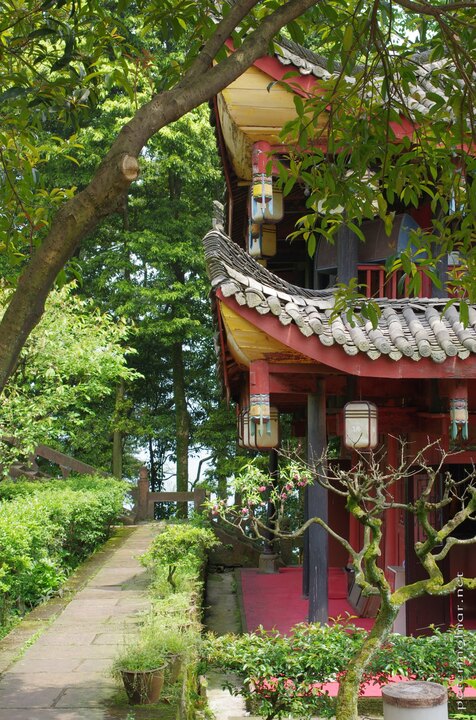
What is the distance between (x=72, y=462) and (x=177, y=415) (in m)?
3.89

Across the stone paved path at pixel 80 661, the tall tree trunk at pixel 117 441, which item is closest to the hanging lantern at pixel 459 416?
the stone paved path at pixel 80 661

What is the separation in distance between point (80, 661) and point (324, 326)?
3642 mm

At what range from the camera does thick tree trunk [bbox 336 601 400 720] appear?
544 cm

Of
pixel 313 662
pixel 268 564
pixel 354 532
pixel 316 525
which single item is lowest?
pixel 268 564

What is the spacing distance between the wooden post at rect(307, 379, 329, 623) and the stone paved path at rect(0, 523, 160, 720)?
5.99 ft

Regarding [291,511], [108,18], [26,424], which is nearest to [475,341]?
[108,18]

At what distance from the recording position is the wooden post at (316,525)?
8.26 metres

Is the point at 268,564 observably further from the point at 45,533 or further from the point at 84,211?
the point at 84,211

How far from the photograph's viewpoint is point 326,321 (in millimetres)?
8016

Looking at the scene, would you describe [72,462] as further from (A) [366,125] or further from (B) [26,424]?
(A) [366,125]

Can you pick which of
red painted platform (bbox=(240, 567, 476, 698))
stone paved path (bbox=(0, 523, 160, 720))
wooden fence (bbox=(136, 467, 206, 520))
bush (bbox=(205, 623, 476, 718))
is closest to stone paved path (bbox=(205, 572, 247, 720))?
red painted platform (bbox=(240, 567, 476, 698))

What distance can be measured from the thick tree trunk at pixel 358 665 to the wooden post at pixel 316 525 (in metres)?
2.55

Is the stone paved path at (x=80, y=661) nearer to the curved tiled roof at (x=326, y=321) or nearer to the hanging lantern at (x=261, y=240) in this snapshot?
the curved tiled roof at (x=326, y=321)

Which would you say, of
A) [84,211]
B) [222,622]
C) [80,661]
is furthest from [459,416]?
[84,211]
